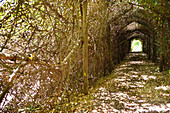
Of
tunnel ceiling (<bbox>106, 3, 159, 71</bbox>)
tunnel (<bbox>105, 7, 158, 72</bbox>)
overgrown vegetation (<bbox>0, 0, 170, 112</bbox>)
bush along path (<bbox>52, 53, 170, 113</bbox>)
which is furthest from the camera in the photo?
tunnel ceiling (<bbox>106, 3, 159, 71</bbox>)

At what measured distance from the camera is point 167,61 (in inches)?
320

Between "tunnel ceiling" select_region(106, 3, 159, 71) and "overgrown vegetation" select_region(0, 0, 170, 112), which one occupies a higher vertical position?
"tunnel ceiling" select_region(106, 3, 159, 71)

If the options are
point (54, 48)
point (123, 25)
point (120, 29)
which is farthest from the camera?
point (120, 29)

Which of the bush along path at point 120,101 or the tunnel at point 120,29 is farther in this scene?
the tunnel at point 120,29

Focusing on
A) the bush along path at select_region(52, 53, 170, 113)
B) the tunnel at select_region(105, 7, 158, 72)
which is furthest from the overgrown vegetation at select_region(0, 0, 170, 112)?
the tunnel at select_region(105, 7, 158, 72)

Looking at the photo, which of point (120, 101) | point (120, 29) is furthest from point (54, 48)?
point (120, 29)

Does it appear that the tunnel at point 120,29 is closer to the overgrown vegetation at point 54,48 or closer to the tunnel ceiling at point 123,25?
the tunnel ceiling at point 123,25

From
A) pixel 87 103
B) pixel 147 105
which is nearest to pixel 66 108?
pixel 87 103

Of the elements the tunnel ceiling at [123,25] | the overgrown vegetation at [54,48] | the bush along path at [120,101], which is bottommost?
the bush along path at [120,101]

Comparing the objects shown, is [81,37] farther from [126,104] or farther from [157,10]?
[157,10]

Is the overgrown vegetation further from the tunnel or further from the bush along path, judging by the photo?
the tunnel

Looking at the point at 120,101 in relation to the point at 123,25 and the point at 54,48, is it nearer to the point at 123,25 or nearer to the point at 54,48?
the point at 54,48

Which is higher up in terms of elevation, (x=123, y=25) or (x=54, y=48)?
(x=123, y=25)

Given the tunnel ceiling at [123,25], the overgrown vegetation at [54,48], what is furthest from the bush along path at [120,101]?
the tunnel ceiling at [123,25]
